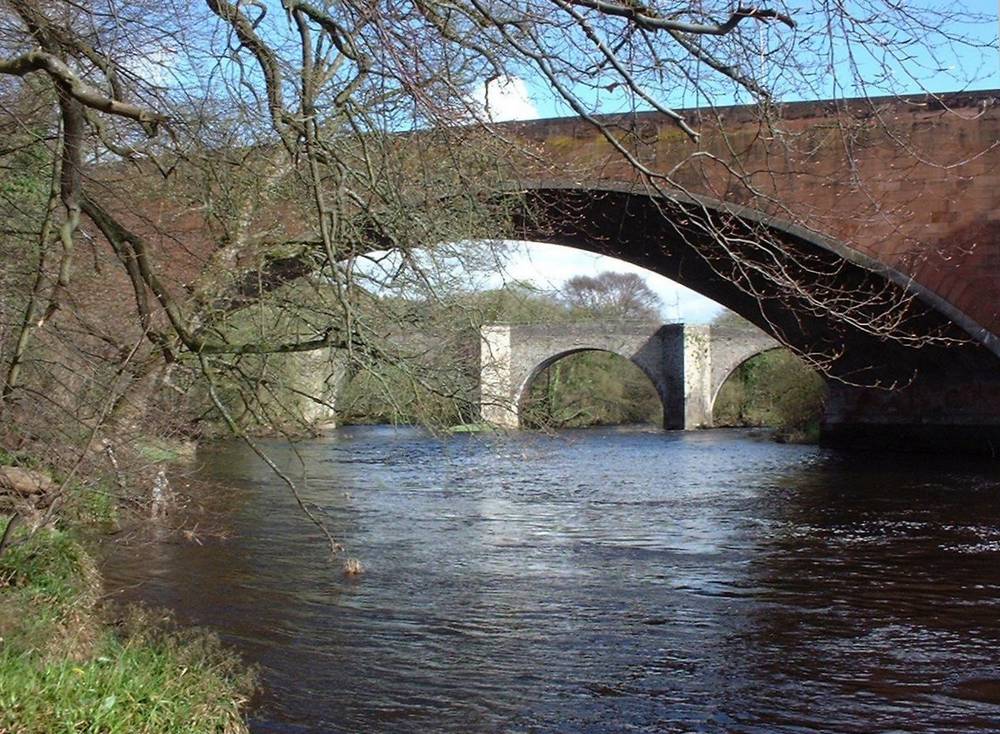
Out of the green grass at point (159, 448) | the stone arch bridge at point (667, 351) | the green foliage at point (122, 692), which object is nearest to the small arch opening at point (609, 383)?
the stone arch bridge at point (667, 351)

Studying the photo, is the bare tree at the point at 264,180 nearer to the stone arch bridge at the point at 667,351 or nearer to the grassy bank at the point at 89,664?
the grassy bank at the point at 89,664

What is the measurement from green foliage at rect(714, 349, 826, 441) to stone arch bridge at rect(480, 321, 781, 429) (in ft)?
2.74

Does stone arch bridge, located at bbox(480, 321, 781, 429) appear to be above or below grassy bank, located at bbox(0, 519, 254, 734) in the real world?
above

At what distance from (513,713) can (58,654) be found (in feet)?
6.62

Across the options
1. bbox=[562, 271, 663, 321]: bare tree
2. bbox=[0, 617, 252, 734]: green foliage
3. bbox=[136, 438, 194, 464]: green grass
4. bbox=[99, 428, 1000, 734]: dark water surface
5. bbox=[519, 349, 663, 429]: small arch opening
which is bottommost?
bbox=[99, 428, 1000, 734]: dark water surface

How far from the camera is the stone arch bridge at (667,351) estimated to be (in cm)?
3694

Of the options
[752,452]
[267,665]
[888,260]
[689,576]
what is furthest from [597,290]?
[267,665]

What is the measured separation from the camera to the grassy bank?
3756 mm

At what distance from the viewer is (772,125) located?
3697 millimetres

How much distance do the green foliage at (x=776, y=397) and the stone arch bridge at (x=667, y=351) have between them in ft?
2.74

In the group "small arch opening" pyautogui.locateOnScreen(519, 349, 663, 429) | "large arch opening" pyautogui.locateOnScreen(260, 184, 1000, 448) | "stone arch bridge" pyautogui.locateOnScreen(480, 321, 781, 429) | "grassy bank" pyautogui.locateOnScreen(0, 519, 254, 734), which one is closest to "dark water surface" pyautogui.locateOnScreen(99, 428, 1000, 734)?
"grassy bank" pyautogui.locateOnScreen(0, 519, 254, 734)

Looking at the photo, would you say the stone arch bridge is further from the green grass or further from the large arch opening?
the green grass

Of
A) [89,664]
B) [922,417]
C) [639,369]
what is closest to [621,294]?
[639,369]

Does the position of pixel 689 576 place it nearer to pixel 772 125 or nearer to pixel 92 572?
pixel 92 572
